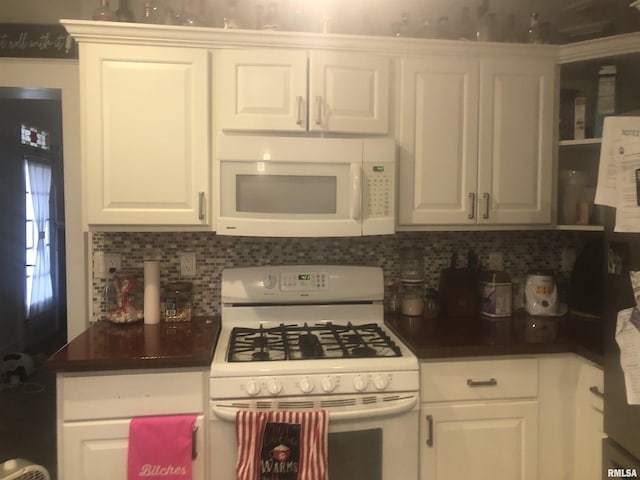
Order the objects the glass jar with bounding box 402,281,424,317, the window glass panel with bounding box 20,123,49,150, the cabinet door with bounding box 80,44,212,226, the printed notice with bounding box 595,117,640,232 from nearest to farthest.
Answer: the printed notice with bounding box 595,117,640,232
the cabinet door with bounding box 80,44,212,226
the glass jar with bounding box 402,281,424,317
the window glass panel with bounding box 20,123,49,150

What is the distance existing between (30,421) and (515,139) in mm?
3457

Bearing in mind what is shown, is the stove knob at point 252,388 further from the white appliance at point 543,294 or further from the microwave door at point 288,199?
the white appliance at point 543,294

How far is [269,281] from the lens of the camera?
2.06 m

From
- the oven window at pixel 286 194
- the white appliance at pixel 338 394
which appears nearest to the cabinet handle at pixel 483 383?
the white appliance at pixel 338 394

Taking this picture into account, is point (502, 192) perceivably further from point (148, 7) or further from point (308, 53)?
point (148, 7)

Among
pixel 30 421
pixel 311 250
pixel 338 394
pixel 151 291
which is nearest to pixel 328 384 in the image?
pixel 338 394

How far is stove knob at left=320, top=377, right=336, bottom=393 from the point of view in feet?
5.06

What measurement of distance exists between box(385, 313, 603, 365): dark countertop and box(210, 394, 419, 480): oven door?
23 cm

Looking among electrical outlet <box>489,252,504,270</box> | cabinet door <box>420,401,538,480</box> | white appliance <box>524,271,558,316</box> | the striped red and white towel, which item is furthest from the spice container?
white appliance <box>524,271,558,316</box>

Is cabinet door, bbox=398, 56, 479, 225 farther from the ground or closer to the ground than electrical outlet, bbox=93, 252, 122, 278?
farther from the ground

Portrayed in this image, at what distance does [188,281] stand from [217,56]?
105 centimetres

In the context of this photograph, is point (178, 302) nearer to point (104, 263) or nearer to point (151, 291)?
point (151, 291)

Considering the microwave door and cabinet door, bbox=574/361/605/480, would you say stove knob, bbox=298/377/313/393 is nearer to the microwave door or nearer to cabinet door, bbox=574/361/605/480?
the microwave door

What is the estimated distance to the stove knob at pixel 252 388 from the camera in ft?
4.97
